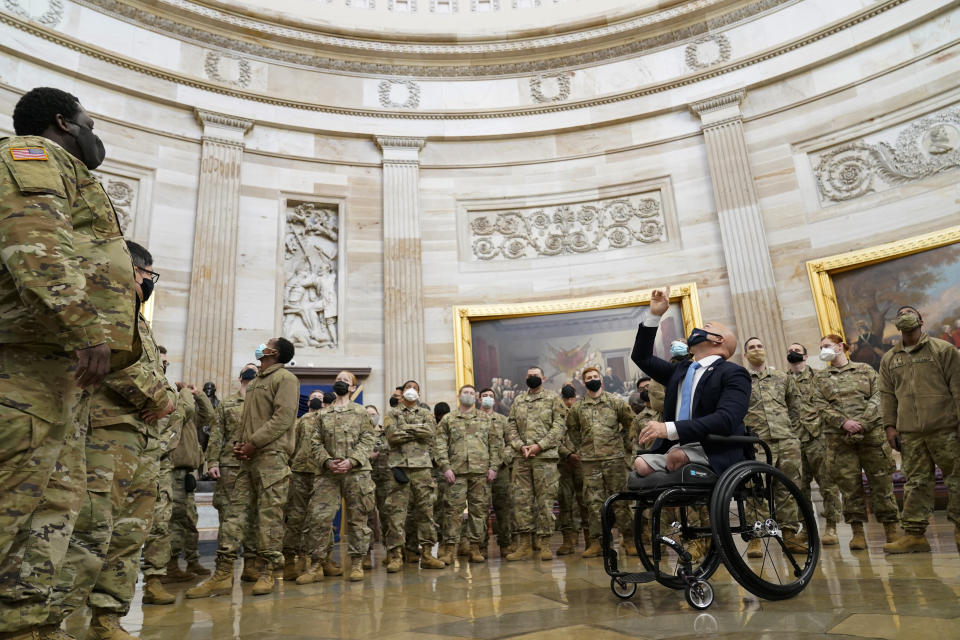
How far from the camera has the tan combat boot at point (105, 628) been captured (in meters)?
2.97

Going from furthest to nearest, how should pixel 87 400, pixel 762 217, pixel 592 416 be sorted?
pixel 762 217
pixel 592 416
pixel 87 400

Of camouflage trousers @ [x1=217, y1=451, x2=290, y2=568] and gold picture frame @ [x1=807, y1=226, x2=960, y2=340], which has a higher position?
gold picture frame @ [x1=807, y1=226, x2=960, y2=340]

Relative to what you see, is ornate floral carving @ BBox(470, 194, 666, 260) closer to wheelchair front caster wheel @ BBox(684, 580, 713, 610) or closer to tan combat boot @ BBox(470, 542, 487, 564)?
tan combat boot @ BBox(470, 542, 487, 564)

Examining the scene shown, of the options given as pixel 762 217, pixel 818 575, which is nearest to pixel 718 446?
pixel 818 575

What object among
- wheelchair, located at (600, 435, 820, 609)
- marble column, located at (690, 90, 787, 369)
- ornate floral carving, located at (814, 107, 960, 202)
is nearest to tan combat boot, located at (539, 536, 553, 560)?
wheelchair, located at (600, 435, 820, 609)

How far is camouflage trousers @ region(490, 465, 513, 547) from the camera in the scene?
6.94 m

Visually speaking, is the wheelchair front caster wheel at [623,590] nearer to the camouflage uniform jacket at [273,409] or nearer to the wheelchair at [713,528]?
the wheelchair at [713,528]

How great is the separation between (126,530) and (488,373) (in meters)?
Result: 8.31

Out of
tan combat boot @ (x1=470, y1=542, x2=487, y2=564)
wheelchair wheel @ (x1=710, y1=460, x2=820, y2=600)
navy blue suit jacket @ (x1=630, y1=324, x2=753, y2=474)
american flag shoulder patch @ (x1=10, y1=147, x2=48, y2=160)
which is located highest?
american flag shoulder patch @ (x1=10, y1=147, x2=48, y2=160)

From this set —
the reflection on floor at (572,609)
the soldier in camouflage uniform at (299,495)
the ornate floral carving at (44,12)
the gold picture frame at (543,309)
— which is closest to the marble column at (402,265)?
the gold picture frame at (543,309)

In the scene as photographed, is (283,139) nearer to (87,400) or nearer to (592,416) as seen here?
(592,416)

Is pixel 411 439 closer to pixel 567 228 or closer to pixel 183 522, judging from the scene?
pixel 183 522

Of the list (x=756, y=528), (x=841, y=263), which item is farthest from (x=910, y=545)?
(x=841, y=263)

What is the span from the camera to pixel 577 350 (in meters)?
11.1
